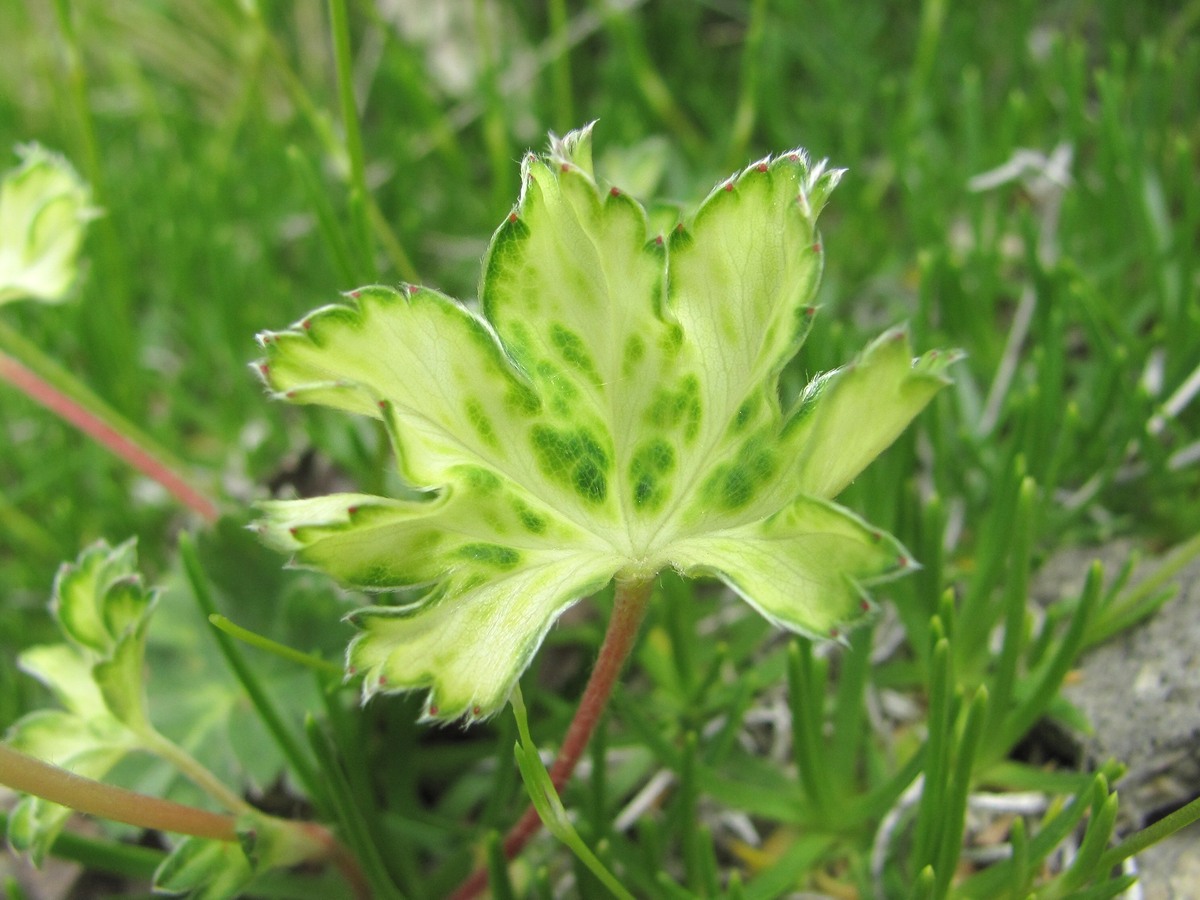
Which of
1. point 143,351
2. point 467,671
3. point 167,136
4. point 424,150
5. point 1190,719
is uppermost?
point 167,136

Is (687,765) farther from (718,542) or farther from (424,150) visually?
(424,150)

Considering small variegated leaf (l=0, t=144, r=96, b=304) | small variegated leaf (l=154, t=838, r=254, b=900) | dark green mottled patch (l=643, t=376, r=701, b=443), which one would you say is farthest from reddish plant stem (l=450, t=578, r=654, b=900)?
small variegated leaf (l=0, t=144, r=96, b=304)

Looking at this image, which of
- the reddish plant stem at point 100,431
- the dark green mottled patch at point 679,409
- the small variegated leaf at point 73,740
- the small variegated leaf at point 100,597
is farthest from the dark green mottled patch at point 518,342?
the reddish plant stem at point 100,431

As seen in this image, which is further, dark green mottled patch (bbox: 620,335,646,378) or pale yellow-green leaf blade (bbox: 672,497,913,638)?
dark green mottled patch (bbox: 620,335,646,378)

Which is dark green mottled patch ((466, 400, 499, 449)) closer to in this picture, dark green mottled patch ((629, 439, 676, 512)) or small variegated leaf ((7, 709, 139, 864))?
dark green mottled patch ((629, 439, 676, 512))

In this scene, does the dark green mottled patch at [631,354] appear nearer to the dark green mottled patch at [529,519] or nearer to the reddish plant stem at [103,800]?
the dark green mottled patch at [529,519]

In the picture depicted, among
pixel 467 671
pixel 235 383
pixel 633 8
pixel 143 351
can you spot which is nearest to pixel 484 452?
pixel 467 671

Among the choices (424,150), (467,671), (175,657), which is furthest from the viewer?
(424,150)

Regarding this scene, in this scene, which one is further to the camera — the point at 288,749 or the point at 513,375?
the point at 288,749
